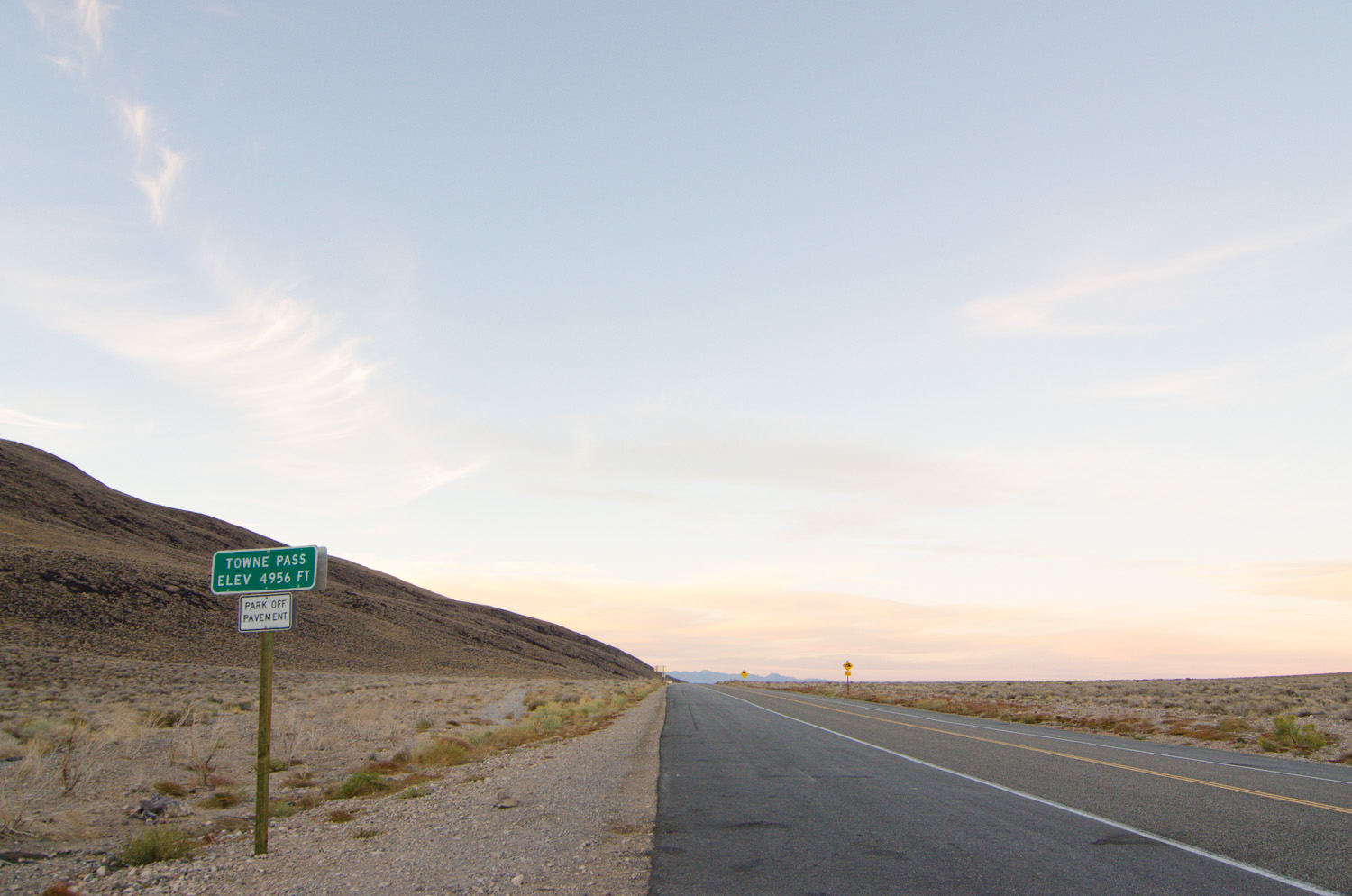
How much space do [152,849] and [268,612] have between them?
2.87 meters

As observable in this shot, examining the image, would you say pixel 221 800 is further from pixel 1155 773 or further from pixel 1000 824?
pixel 1155 773

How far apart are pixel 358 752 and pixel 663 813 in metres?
12.5

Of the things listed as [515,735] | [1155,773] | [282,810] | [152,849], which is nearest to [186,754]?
[515,735]

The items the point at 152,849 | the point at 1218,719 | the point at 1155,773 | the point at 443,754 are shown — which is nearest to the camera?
the point at 152,849

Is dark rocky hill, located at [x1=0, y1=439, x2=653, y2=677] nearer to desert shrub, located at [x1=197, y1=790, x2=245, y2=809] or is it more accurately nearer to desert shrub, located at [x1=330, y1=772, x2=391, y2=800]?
desert shrub, located at [x1=197, y1=790, x2=245, y2=809]

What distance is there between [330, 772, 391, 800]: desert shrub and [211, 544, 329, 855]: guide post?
4.41 metres

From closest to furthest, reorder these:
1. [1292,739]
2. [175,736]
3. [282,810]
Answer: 1. [282,810]
2. [1292,739]
3. [175,736]

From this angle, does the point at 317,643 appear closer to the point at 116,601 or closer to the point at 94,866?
the point at 116,601

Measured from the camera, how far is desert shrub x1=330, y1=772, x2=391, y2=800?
1250 cm

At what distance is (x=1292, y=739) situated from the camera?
61.9 ft

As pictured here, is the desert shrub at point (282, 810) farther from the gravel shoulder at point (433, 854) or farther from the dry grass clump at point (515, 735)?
the dry grass clump at point (515, 735)

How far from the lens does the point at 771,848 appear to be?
7.58m

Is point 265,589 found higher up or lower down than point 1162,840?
higher up

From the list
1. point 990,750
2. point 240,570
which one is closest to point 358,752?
point 240,570
